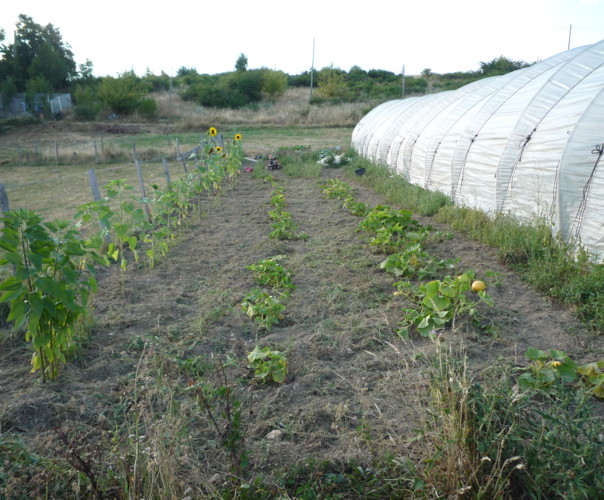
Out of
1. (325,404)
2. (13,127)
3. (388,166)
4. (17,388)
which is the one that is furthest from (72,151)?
(325,404)

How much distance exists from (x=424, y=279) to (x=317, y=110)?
3115 centimetres

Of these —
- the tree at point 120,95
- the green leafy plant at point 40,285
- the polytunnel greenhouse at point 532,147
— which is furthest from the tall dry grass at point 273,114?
the green leafy plant at point 40,285

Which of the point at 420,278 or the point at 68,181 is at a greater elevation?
the point at 420,278

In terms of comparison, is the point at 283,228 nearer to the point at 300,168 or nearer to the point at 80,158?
the point at 300,168

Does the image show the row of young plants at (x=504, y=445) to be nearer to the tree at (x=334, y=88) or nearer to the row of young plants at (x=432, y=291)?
the row of young plants at (x=432, y=291)

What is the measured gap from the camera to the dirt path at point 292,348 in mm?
2605

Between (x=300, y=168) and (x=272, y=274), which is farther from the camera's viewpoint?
(x=300, y=168)

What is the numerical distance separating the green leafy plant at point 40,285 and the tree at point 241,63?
59.1 m

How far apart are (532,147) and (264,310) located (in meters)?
4.23

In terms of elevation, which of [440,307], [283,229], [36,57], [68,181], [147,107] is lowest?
[68,181]

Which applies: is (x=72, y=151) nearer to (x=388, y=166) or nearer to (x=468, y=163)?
(x=388, y=166)

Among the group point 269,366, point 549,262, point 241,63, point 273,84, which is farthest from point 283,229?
point 241,63

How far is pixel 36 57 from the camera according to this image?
4219 centimetres

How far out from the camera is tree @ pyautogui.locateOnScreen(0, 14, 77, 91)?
41.8 meters
